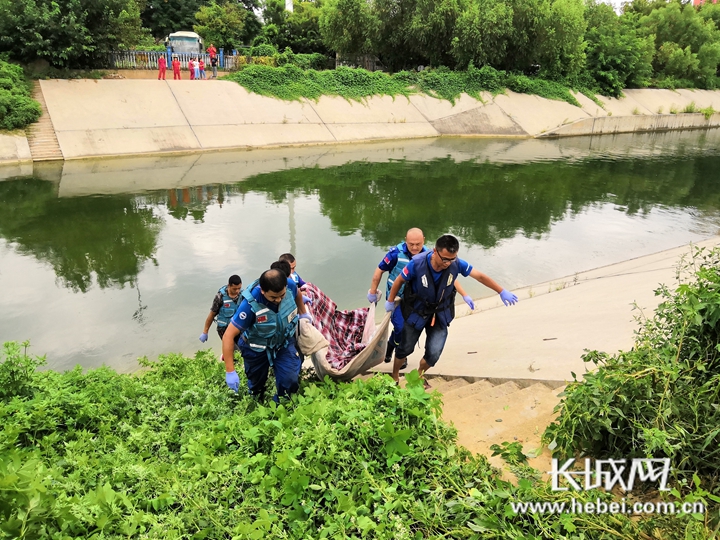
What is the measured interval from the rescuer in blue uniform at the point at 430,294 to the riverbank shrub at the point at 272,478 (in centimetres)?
113

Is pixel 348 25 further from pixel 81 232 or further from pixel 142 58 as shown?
pixel 81 232

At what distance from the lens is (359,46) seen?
99.2 feet

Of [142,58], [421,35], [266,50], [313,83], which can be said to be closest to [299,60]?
[266,50]

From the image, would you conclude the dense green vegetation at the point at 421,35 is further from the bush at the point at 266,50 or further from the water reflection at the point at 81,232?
the water reflection at the point at 81,232

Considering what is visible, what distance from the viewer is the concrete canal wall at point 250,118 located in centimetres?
1744

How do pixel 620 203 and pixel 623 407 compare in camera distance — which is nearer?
pixel 623 407

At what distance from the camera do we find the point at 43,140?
53.5ft

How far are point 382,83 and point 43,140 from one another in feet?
51.7

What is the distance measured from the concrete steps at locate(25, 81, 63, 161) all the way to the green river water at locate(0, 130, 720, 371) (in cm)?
92

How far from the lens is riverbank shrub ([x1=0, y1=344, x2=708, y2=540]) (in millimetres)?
2320

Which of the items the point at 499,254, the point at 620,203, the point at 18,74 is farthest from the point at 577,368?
the point at 18,74

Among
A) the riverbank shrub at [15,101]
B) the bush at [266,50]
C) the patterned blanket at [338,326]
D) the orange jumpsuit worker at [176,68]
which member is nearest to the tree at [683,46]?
the bush at [266,50]

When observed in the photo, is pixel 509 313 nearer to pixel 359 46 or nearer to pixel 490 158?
pixel 490 158

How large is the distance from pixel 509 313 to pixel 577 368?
2282 millimetres
